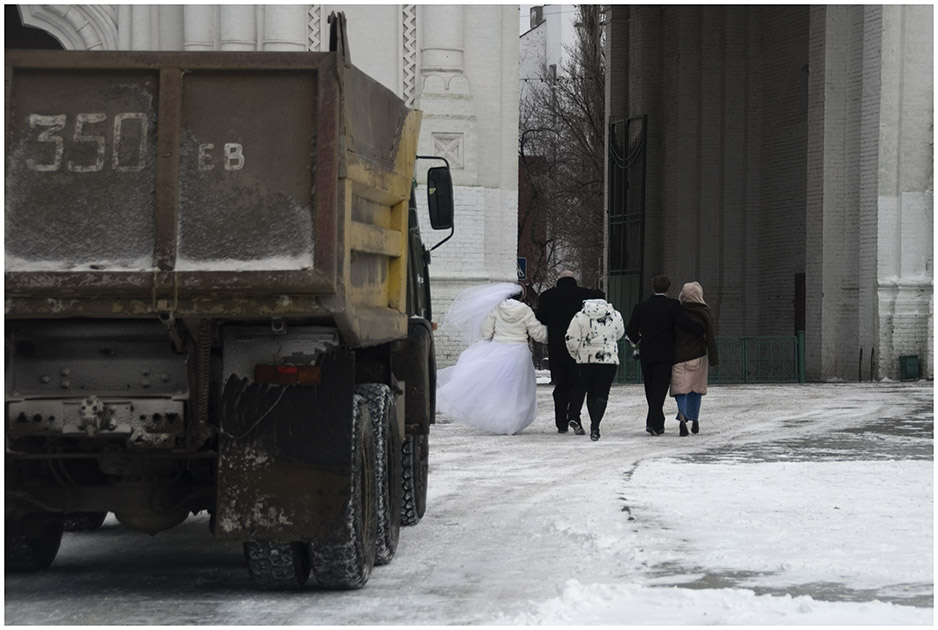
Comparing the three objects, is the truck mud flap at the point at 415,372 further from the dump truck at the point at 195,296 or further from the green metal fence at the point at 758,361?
the green metal fence at the point at 758,361

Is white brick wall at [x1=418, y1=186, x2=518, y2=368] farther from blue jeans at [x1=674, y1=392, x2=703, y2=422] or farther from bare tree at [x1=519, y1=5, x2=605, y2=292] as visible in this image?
bare tree at [x1=519, y1=5, x2=605, y2=292]

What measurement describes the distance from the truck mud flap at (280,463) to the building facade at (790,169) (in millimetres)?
21863

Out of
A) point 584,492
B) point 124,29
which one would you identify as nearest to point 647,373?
point 584,492

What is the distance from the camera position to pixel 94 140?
6.77 meters

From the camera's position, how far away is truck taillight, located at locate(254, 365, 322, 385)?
7027 mm

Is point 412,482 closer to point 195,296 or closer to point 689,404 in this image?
point 195,296

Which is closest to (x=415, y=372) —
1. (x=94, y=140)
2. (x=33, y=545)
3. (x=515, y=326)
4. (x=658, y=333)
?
(x=33, y=545)

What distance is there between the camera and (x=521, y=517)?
10.3m

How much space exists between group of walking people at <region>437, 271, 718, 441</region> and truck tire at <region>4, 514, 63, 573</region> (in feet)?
28.6

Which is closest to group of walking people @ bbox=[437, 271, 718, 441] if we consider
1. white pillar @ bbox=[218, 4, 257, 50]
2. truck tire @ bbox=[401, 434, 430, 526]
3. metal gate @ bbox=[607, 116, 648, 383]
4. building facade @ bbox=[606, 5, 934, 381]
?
truck tire @ bbox=[401, 434, 430, 526]

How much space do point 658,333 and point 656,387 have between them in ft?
1.98

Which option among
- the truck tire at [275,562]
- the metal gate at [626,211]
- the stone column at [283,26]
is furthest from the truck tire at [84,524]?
the metal gate at [626,211]

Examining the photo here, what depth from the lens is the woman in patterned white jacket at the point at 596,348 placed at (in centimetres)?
1650

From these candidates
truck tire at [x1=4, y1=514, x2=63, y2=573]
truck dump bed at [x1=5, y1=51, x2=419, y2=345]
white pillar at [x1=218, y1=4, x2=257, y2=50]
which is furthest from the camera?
white pillar at [x1=218, y1=4, x2=257, y2=50]
